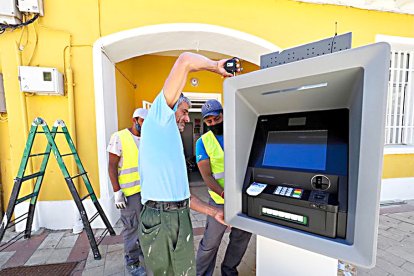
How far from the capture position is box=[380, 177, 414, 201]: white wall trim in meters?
3.71

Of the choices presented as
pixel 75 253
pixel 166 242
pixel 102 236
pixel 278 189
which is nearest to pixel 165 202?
pixel 166 242

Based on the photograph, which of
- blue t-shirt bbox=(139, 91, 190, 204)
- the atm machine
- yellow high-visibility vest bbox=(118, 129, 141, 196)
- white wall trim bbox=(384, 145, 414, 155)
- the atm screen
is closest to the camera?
the atm machine

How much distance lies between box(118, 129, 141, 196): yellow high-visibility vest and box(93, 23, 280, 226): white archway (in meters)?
0.84

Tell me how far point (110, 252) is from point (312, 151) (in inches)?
93.0

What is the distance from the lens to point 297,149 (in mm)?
1012

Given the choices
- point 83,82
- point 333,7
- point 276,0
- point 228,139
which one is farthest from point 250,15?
point 228,139

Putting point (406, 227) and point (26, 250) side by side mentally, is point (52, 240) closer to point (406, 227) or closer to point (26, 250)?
point (26, 250)

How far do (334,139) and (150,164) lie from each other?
2.98ft

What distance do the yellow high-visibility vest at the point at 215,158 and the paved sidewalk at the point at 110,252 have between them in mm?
841

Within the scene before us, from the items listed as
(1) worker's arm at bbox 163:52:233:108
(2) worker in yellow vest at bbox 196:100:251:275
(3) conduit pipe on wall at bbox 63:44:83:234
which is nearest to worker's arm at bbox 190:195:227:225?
(2) worker in yellow vest at bbox 196:100:251:275

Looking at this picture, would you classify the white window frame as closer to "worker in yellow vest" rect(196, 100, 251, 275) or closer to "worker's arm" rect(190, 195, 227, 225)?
"worker in yellow vest" rect(196, 100, 251, 275)

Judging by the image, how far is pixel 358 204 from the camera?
2.39 feet

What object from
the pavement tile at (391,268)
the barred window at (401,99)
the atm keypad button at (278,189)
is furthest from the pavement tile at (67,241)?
the barred window at (401,99)

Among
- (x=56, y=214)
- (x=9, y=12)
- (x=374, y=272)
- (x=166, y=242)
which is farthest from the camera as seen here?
(x=56, y=214)
